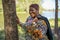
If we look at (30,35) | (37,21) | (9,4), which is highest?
(9,4)

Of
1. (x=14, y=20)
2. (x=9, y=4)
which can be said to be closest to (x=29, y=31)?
(x=14, y=20)

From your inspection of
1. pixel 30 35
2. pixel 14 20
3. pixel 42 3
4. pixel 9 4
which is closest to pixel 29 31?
pixel 30 35

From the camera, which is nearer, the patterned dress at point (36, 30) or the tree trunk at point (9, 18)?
the patterned dress at point (36, 30)

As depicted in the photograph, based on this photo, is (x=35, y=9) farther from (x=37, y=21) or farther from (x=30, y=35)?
(x=30, y=35)

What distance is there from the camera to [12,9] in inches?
174

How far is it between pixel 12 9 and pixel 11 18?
185 mm

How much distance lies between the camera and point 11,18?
439cm

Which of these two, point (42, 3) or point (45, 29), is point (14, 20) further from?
point (42, 3)

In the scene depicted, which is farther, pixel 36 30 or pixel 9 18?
pixel 9 18

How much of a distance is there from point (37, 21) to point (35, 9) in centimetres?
24

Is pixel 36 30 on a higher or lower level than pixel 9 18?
lower

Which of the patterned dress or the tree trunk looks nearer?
the patterned dress

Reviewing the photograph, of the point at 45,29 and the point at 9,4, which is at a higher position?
the point at 9,4

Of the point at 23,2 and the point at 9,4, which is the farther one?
the point at 23,2
